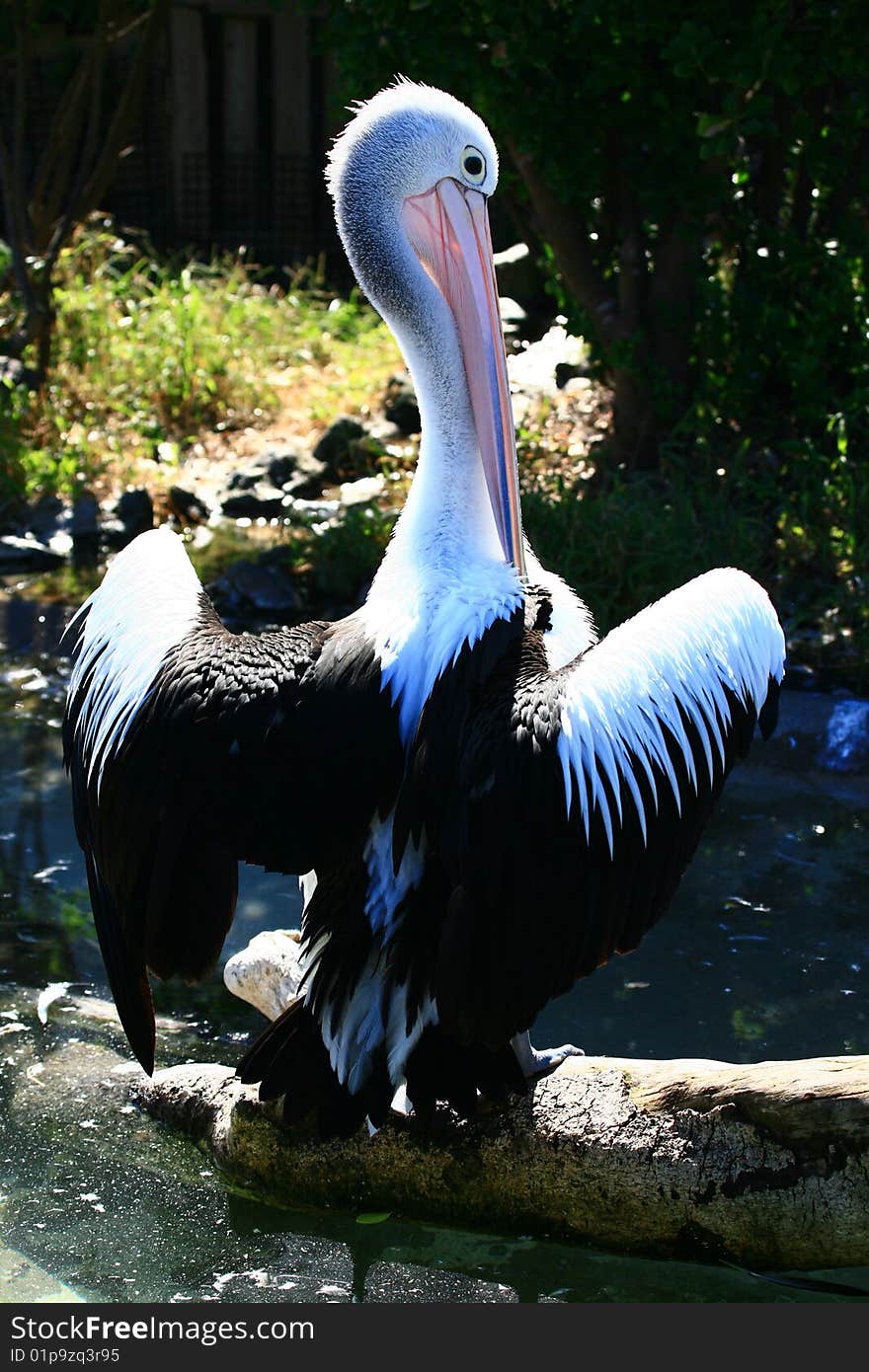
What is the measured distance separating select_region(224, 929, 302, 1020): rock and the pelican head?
3.19ft

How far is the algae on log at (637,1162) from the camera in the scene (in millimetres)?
2607

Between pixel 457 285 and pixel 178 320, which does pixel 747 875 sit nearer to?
pixel 457 285

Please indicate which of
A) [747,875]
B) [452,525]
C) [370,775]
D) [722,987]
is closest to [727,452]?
[747,875]

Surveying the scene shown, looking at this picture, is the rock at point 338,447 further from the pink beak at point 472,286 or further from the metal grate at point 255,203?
the pink beak at point 472,286

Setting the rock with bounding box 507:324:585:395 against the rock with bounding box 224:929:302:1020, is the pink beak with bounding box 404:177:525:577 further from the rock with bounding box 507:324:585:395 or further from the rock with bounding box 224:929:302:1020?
the rock with bounding box 507:324:585:395

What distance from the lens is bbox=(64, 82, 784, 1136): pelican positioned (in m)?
2.50

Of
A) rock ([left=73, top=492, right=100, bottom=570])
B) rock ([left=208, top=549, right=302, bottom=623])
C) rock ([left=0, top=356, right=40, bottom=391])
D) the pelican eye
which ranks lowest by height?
rock ([left=208, top=549, right=302, bottom=623])

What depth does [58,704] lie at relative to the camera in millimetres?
5785

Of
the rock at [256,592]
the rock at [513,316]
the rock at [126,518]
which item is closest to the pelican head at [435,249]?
the rock at [256,592]

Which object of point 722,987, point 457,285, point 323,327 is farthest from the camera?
point 323,327

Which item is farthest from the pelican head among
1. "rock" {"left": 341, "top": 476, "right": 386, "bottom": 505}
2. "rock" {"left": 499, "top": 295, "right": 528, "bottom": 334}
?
"rock" {"left": 499, "top": 295, "right": 528, "bottom": 334}

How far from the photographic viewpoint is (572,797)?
8.14 feet

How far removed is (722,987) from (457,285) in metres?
1.77

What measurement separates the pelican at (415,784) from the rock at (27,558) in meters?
4.15
